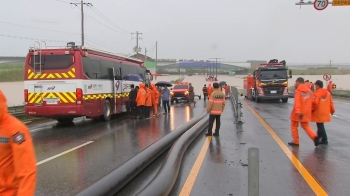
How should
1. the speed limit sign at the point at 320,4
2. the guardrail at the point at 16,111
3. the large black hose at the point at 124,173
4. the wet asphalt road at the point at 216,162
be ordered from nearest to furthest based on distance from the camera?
the large black hose at the point at 124,173 < the wet asphalt road at the point at 216,162 < the speed limit sign at the point at 320,4 < the guardrail at the point at 16,111

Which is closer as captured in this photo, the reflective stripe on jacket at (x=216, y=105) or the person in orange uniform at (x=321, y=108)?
the person in orange uniform at (x=321, y=108)

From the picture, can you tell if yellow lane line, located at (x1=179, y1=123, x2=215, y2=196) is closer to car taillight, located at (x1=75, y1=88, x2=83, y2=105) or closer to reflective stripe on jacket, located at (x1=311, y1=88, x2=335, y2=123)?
reflective stripe on jacket, located at (x1=311, y1=88, x2=335, y2=123)

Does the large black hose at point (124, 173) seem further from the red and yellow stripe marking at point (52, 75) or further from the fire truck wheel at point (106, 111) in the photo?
the fire truck wheel at point (106, 111)

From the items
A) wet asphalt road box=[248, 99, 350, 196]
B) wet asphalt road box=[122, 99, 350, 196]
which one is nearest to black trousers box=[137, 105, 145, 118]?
wet asphalt road box=[122, 99, 350, 196]

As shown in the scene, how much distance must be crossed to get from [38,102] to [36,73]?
1179mm

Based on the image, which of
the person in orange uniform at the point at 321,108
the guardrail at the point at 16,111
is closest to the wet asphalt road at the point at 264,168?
the person in orange uniform at the point at 321,108

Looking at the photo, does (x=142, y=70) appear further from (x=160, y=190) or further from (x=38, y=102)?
(x=160, y=190)

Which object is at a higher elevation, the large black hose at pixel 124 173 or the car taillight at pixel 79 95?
the car taillight at pixel 79 95

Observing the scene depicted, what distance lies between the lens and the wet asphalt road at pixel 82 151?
6.50 metres

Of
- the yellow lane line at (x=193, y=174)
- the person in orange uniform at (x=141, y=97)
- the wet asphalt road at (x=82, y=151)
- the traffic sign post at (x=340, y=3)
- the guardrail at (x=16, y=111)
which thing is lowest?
the wet asphalt road at (x=82, y=151)

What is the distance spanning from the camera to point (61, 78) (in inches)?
562

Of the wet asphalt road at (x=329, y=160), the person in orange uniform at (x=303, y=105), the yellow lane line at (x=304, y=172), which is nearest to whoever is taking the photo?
the yellow lane line at (x=304, y=172)

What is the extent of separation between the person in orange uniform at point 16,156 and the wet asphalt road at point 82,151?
10.1 feet

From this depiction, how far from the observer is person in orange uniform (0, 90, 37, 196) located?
269cm
